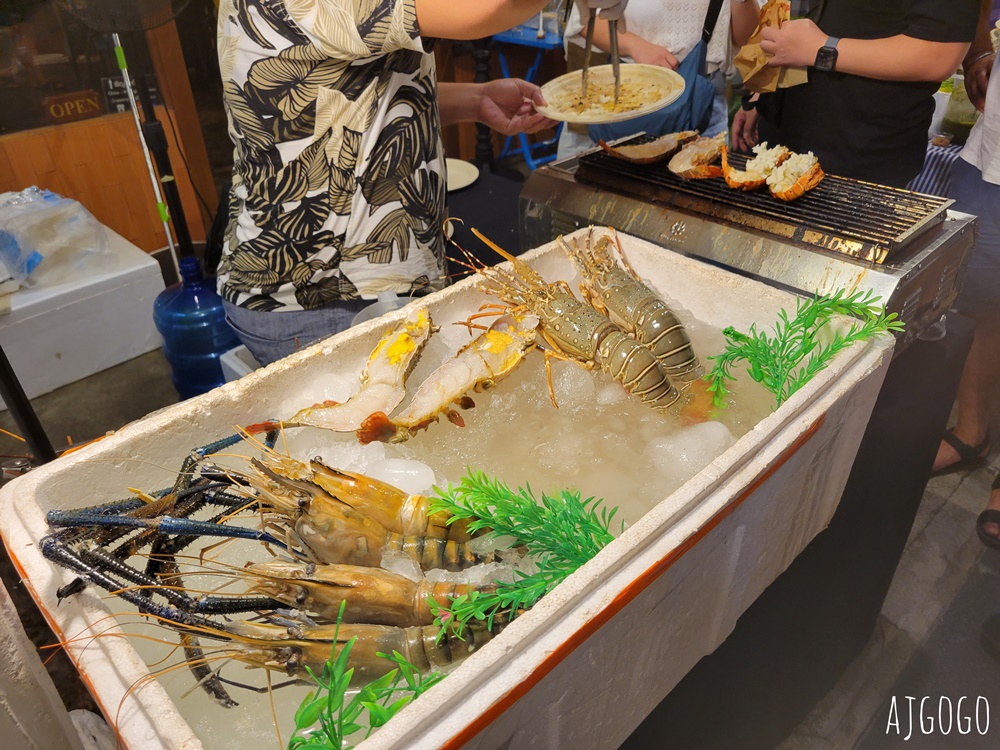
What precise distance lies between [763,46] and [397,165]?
1611 millimetres

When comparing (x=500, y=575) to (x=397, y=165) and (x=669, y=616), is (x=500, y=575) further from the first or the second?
(x=397, y=165)

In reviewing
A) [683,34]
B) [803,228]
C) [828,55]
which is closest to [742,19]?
[683,34]

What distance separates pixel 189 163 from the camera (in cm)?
389

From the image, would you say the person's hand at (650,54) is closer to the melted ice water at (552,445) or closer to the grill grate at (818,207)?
the grill grate at (818,207)

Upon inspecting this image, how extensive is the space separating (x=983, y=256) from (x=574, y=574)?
8.07 ft

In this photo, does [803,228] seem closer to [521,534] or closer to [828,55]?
[828,55]

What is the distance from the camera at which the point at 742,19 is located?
107 inches

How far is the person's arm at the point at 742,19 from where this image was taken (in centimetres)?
268

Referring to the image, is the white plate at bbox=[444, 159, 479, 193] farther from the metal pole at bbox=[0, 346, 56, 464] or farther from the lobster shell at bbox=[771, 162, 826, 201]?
the metal pole at bbox=[0, 346, 56, 464]

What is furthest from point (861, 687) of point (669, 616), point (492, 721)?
point (492, 721)

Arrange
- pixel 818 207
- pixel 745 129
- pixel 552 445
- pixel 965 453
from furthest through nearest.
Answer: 1. pixel 745 129
2. pixel 965 453
3. pixel 818 207
4. pixel 552 445

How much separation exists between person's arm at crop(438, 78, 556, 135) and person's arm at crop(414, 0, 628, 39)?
0.83 metres

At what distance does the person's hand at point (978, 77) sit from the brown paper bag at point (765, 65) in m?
0.63

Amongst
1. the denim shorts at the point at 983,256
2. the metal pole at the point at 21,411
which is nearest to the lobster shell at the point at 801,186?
the denim shorts at the point at 983,256
